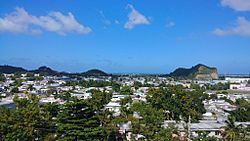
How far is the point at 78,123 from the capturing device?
16.3m

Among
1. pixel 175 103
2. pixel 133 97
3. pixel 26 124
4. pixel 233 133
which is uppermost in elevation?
pixel 175 103

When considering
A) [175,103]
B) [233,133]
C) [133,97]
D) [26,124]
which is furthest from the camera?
[133,97]

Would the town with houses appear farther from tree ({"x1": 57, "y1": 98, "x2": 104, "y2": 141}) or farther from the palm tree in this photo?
tree ({"x1": 57, "y1": 98, "x2": 104, "y2": 141})

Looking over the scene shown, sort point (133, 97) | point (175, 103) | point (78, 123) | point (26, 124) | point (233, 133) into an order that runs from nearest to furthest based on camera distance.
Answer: point (26, 124) < point (78, 123) < point (233, 133) < point (175, 103) < point (133, 97)

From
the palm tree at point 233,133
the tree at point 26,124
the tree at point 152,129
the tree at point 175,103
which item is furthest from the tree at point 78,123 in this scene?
the tree at point 175,103

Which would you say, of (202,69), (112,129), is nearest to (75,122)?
(112,129)

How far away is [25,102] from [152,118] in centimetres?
659

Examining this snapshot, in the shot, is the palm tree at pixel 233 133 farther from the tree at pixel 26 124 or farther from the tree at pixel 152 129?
the tree at pixel 26 124

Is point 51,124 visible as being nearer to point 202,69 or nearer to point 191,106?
point 191,106

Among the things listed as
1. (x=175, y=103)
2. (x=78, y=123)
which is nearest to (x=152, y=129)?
(x=78, y=123)

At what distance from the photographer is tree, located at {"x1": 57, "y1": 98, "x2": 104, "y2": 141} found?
52.8 ft

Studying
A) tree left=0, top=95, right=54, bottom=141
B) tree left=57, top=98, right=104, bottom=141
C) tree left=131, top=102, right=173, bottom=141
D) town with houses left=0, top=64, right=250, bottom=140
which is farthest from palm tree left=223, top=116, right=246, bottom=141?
tree left=0, top=95, right=54, bottom=141

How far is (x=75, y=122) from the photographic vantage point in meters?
16.2

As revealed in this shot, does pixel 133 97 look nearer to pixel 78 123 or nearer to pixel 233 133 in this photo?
pixel 233 133
